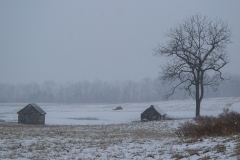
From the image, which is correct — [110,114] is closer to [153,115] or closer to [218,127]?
[153,115]

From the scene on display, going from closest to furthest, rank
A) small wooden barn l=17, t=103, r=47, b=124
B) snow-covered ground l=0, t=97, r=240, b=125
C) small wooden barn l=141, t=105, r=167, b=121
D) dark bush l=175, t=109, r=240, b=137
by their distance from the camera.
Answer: dark bush l=175, t=109, r=240, b=137
small wooden barn l=141, t=105, r=167, b=121
snow-covered ground l=0, t=97, r=240, b=125
small wooden barn l=17, t=103, r=47, b=124

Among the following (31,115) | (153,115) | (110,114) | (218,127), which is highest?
(218,127)

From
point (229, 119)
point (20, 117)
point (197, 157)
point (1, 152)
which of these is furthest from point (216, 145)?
point (20, 117)

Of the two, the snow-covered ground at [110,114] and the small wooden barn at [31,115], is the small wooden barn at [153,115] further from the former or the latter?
the small wooden barn at [31,115]

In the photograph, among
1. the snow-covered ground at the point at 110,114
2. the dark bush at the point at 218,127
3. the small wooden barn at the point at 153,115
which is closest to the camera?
the dark bush at the point at 218,127

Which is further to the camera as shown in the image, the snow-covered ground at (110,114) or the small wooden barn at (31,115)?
the small wooden barn at (31,115)

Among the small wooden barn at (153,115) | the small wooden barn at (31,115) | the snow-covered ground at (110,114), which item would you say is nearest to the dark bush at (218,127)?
the snow-covered ground at (110,114)

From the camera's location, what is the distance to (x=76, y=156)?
11258mm

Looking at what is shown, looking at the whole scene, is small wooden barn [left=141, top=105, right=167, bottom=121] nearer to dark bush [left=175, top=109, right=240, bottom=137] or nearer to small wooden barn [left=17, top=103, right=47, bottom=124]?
small wooden barn [left=17, top=103, right=47, bottom=124]

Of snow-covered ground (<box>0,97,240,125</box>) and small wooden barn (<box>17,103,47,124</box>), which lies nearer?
snow-covered ground (<box>0,97,240,125</box>)

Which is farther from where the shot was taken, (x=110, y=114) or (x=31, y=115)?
(x=110, y=114)

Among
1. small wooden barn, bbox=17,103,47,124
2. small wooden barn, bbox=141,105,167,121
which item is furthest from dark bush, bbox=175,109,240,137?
small wooden barn, bbox=17,103,47,124

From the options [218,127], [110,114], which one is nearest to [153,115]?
[110,114]

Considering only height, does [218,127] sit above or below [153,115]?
above
